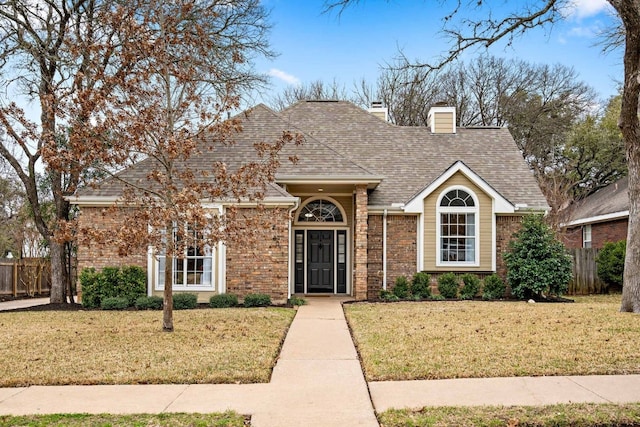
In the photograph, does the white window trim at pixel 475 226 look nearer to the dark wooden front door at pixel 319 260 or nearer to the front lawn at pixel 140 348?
the dark wooden front door at pixel 319 260

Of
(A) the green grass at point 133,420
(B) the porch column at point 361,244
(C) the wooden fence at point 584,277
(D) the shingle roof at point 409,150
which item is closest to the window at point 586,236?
(C) the wooden fence at point 584,277

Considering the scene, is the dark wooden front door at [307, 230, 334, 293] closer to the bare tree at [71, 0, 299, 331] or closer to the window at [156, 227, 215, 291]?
the window at [156, 227, 215, 291]

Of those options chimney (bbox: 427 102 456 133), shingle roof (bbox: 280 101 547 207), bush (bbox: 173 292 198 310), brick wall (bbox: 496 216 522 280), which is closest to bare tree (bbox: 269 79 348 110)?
shingle roof (bbox: 280 101 547 207)

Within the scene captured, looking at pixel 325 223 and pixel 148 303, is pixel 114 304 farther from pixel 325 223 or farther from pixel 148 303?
pixel 325 223

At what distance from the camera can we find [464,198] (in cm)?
1694

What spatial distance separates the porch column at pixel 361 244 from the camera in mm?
15867

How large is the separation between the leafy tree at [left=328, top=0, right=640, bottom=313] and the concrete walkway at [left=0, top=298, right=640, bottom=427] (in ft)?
23.4

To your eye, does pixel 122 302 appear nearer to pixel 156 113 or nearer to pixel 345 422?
pixel 156 113

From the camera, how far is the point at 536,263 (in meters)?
15.8

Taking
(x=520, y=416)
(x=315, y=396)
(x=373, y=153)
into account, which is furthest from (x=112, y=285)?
(x=520, y=416)

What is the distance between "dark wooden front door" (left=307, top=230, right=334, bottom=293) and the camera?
17.8 m

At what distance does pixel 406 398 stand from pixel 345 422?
38.3 inches

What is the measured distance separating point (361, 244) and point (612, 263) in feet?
31.5

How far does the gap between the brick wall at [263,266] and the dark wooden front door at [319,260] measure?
117 inches
